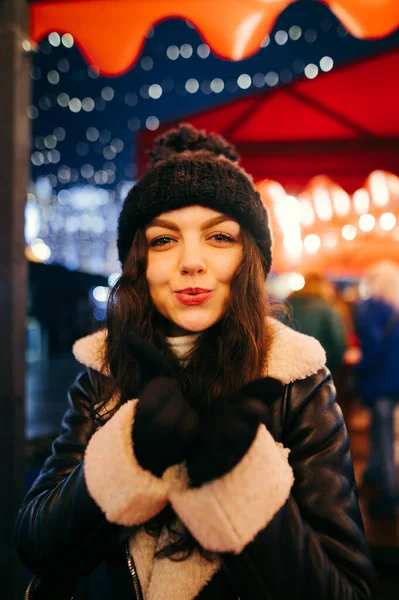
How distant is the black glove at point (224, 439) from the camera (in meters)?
0.81

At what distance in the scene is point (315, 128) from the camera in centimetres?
345

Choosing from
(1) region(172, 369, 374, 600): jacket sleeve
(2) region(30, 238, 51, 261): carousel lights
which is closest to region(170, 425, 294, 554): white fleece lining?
(1) region(172, 369, 374, 600): jacket sleeve

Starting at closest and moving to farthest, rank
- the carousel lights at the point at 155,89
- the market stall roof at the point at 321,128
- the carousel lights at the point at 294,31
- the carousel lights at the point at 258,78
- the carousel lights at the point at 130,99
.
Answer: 1. the market stall roof at the point at 321,128
2. the carousel lights at the point at 294,31
3. the carousel lights at the point at 155,89
4. the carousel lights at the point at 258,78
5. the carousel lights at the point at 130,99

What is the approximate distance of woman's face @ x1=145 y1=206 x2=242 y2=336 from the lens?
115 cm

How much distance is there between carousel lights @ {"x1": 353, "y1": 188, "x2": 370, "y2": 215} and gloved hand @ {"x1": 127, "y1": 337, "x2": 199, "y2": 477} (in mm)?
4004

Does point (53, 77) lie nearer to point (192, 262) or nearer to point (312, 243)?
point (312, 243)

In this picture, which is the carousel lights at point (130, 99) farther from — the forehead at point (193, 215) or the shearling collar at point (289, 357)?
the shearling collar at point (289, 357)

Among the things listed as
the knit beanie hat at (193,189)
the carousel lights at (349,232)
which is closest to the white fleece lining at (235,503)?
the knit beanie hat at (193,189)

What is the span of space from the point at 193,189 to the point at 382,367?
297cm

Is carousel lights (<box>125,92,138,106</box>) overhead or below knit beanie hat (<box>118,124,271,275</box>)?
overhead

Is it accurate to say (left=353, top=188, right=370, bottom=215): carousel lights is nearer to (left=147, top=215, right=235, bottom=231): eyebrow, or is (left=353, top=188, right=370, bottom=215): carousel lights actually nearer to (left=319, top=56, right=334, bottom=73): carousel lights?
(left=319, top=56, right=334, bottom=73): carousel lights

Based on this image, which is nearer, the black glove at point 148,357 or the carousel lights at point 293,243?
the black glove at point 148,357

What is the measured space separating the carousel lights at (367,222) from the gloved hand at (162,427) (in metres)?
4.65

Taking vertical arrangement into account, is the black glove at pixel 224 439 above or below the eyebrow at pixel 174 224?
below
